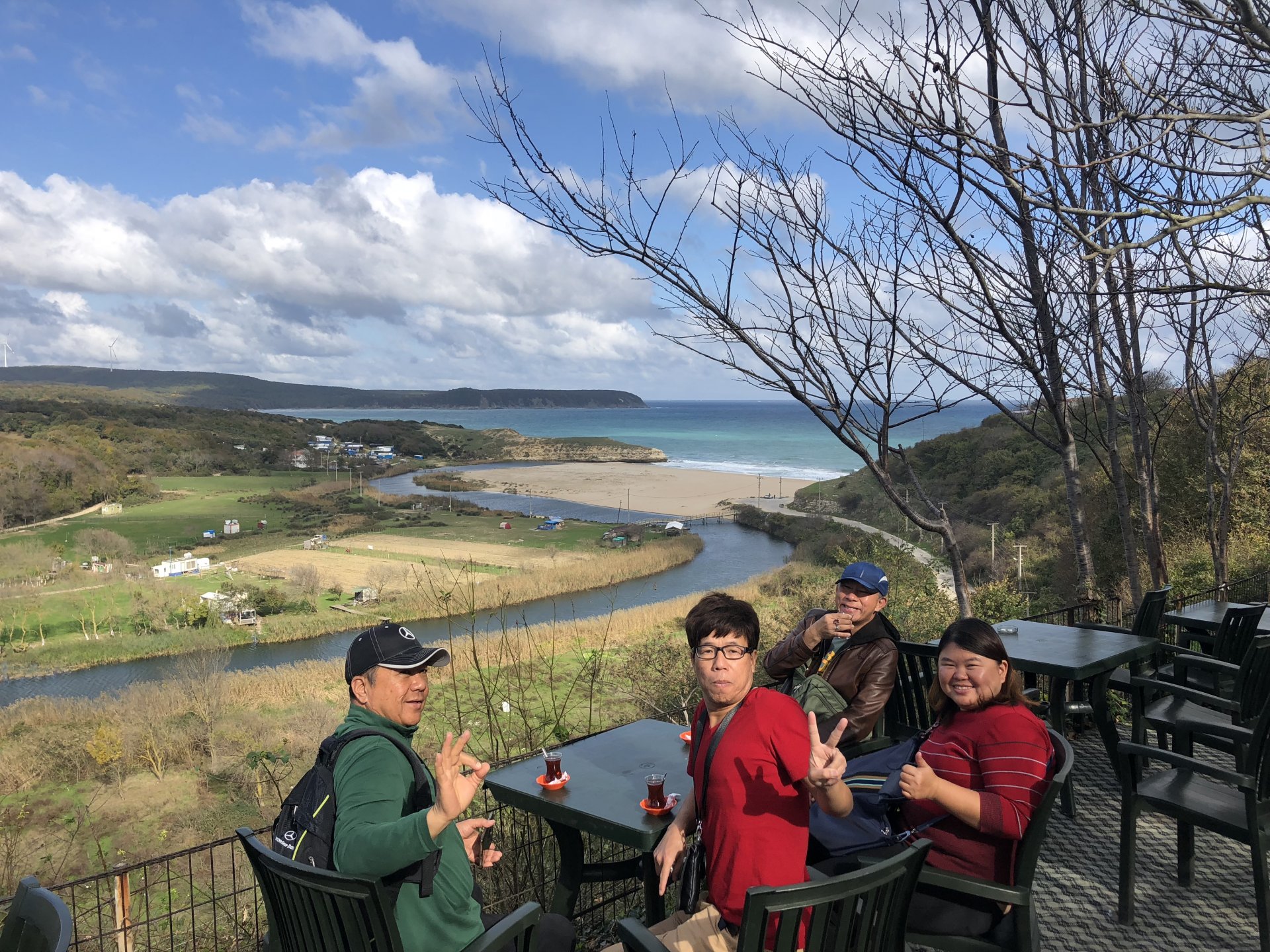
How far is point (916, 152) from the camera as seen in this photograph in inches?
158

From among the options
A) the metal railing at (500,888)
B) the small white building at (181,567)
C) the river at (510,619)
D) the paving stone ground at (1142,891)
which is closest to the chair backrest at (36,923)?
the metal railing at (500,888)

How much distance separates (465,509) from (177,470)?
130 feet

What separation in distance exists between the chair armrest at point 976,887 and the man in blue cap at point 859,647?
35.9 inches

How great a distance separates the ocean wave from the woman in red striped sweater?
88049mm

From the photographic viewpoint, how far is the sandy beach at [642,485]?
276 feet

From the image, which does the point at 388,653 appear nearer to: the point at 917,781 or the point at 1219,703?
the point at 917,781

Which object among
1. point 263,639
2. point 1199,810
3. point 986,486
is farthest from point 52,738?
point 986,486

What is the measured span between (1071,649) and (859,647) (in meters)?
1.80

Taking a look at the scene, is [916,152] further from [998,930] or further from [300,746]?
[300,746]

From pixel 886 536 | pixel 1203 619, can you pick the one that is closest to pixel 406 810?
pixel 1203 619

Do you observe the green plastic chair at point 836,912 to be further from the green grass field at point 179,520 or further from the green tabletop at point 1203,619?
the green grass field at point 179,520

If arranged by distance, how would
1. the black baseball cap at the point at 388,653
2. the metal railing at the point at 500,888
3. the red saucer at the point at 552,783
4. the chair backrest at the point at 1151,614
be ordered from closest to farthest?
the black baseball cap at the point at 388,653, the red saucer at the point at 552,783, the metal railing at the point at 500,888, the chair backrest at the point at 1151,614

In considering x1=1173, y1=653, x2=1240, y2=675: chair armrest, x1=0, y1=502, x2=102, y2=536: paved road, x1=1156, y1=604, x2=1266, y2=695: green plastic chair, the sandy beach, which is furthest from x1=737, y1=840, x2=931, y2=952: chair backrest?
x1=0, y1=502, x2=102, y2=536: paved road

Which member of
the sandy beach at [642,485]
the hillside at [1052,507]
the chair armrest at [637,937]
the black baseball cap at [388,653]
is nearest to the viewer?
the chair armrest at [637,937]
